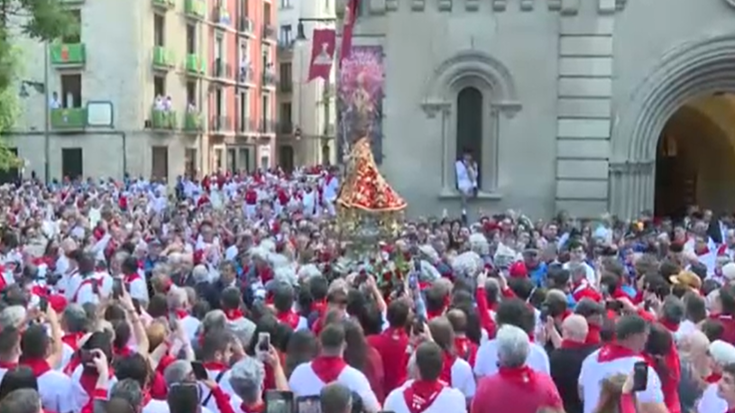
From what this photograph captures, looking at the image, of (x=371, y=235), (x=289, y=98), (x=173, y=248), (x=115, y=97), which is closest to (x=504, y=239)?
(x=371, y=235)

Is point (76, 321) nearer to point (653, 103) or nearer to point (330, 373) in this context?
point (330, 373)

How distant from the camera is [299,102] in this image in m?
65.4

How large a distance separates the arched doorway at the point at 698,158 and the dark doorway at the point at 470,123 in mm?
6395

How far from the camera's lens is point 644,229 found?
19203mm

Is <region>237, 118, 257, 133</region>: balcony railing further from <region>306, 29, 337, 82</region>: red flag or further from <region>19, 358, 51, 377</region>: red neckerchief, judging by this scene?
<region>19, 358, 51, 377</region>: red neckerchief

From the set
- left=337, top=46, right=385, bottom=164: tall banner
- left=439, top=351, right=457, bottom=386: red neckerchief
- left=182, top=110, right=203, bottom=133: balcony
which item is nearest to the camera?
left=439, top=351, right=457, bottom=386: red neckerchief

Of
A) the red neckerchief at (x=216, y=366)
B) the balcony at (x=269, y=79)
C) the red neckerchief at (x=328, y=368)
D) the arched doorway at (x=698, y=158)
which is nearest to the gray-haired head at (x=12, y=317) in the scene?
the red neckerchief at (x=216, y=366)

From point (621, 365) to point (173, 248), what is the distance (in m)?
8.54

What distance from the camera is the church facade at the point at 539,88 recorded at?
874 inches

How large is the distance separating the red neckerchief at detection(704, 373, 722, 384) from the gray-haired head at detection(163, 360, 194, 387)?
3.21m

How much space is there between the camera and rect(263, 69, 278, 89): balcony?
2392 inches

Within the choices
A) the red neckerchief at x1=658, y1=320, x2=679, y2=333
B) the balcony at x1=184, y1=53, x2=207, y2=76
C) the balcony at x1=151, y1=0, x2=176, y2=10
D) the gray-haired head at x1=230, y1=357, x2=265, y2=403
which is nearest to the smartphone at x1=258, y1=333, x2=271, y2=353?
the gray-haired head at x1=230, y1=357, x2=265, y2=403

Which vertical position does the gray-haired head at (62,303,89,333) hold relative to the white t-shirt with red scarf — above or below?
above

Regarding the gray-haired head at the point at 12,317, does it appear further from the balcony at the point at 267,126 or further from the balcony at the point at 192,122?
the balcony at the point at 267,126
